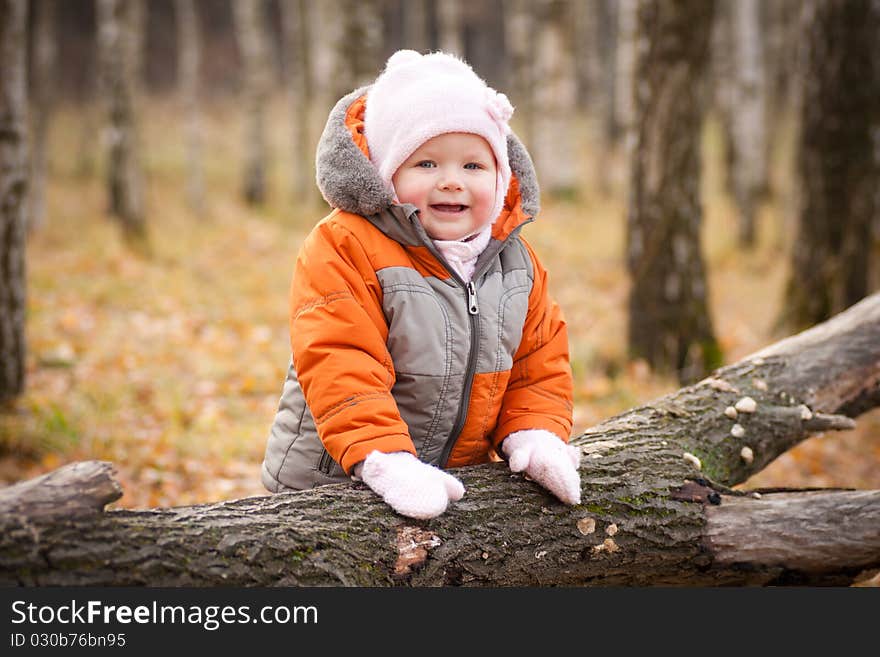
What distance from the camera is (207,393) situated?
6168 millimetres

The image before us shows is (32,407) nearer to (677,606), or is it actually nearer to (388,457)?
(388,457)

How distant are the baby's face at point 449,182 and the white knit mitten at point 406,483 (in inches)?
29.9

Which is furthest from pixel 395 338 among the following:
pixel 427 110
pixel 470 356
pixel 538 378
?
pixel 427 110

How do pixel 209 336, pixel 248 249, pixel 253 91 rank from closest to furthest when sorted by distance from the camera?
pixel 209 336 < pixel 248 249 < pixel 253 91

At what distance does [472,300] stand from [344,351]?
465 mm

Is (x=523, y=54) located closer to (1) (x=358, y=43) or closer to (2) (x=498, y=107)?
(1) (x=358, y=43)

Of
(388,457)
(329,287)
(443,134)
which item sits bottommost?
(388,457)

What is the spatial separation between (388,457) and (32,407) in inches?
149

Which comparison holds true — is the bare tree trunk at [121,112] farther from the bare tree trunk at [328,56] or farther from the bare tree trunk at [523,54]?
the bare tree trunk at [523,54]

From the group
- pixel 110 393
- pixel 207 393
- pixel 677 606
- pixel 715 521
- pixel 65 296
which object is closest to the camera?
pixel 677 606

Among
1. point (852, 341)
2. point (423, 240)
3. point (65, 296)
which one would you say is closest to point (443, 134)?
point (423, 240)

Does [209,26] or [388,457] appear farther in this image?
[209,26]

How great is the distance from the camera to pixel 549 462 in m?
2.63

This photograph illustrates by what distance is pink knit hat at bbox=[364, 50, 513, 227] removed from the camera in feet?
8.37
